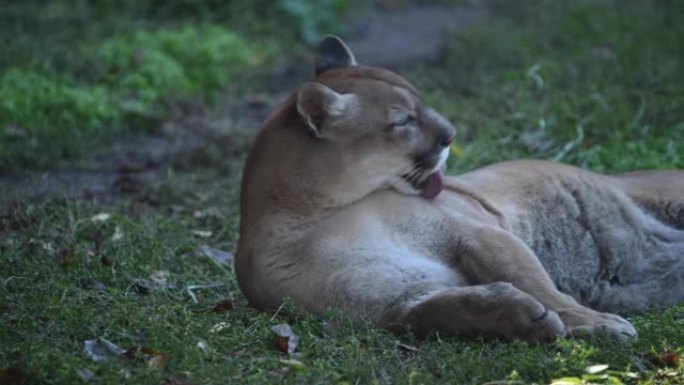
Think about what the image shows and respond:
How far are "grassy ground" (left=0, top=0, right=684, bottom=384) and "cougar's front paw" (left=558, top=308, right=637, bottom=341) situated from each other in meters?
0.09

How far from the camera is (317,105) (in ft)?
22.1

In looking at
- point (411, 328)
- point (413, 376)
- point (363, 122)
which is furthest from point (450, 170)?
point (413, 376)

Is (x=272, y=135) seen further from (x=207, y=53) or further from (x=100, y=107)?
(x=207, y=53)

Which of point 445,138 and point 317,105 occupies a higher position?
point 317,105

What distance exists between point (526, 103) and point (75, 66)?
4169 millimetres

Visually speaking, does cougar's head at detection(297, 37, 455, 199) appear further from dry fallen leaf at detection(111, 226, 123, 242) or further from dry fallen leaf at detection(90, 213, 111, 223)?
dry fallen leaf at detection(90, 213, 111, 223)

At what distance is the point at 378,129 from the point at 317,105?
0.35m

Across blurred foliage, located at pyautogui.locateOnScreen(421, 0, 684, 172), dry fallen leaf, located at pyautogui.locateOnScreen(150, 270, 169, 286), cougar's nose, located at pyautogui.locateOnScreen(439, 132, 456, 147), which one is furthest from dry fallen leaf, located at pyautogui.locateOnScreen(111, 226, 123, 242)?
blurred foliage, located at pyautogui.locateOnScreen(421, 0, 684, 172)

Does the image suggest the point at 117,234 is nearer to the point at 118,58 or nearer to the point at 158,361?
the point at 158,361

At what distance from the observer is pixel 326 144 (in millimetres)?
6793

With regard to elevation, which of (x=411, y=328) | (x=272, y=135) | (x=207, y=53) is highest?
(x=272, y=135)

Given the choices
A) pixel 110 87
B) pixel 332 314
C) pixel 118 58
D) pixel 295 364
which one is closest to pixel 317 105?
pixel 332 314

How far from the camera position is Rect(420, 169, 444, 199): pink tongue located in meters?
6.92

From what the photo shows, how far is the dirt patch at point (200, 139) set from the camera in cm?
987
